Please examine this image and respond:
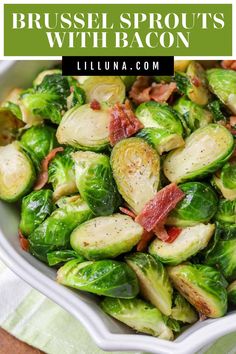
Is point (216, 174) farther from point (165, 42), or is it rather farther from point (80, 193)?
point (165, 42)

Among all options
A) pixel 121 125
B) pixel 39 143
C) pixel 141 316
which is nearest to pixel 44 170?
pixel 39 143

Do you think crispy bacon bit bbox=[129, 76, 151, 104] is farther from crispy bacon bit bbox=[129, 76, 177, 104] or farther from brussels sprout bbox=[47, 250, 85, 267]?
brussels sprout bbox=[47, 250, 85, 267]

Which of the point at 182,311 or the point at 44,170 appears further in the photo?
the point at 44,170

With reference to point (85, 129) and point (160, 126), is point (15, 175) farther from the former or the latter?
point (160, 126)

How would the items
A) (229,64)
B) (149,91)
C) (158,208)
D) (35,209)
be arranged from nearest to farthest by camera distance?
1. (158,208)
2. (35,209)
3. (149,91)
4. (229,64)

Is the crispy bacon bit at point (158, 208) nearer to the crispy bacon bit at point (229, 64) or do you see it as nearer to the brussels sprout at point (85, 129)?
the brussels sprout at point (85, 129)

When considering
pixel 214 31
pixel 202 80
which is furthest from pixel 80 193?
pixel 214 31

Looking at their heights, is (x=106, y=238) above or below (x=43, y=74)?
below
